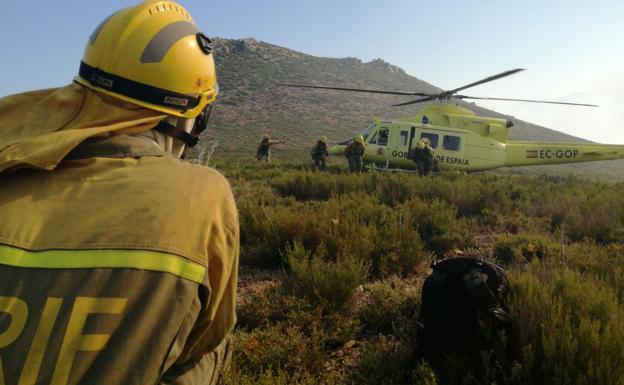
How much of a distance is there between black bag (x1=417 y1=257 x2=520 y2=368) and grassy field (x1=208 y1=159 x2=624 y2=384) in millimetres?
111

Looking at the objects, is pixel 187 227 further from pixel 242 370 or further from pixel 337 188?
pixel 337 188

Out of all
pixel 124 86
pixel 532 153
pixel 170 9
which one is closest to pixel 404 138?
pixel 532 153

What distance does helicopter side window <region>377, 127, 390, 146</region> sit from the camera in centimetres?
1478

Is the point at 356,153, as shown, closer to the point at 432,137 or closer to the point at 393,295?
the point at 432,137

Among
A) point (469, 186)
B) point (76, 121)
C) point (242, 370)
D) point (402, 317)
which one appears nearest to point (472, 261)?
point (402, 317)

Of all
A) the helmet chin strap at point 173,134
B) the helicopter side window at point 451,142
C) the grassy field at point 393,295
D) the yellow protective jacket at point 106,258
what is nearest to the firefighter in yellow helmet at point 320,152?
the helicopter side window at point 451,142

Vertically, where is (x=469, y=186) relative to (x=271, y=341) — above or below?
above

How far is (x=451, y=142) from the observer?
14.4 meters

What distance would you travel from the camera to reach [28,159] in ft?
3.63

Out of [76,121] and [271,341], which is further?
[271,341]

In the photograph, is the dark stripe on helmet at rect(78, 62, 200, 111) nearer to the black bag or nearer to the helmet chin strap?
the helmet chin strap

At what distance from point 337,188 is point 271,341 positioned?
665 centimetres

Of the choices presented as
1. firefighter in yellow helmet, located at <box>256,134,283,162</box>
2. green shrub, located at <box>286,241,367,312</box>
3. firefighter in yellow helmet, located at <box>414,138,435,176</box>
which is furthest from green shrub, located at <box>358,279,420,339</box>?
firefighter in yellow helmet, located at <box>256,134,283,162</box>

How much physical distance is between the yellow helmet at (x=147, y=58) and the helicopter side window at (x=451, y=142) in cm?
1375
